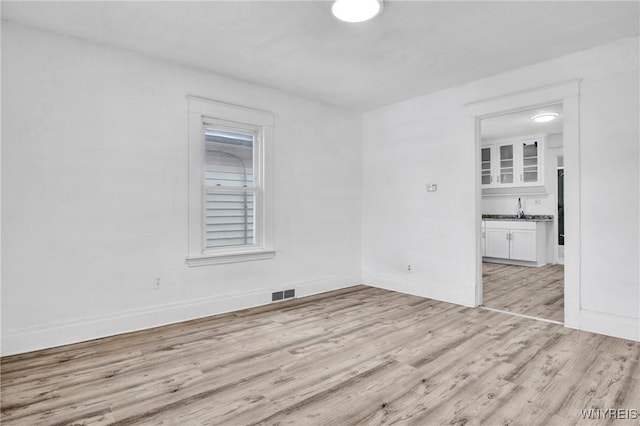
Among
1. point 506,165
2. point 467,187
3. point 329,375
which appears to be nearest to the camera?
point 329,375

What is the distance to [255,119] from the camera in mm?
4234

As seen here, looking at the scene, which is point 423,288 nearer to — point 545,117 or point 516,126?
point 545,117

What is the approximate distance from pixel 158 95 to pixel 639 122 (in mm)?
4401

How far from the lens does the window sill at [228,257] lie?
148 inches

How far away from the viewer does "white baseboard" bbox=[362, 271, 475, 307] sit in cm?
422

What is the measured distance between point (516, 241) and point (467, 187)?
12.0 feet

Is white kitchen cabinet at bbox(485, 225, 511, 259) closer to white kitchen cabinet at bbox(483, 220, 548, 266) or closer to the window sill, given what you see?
white kitchen cabinet at bbox(483, 220, 548, 266)

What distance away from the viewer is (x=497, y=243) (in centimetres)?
736

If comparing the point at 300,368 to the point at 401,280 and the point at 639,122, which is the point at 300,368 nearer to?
the point at 401,280

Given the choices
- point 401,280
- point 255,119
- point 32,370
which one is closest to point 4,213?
point 32,370

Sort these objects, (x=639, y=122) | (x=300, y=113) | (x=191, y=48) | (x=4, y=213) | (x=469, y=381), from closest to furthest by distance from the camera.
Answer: (x=469, y=381), (x=4, y=213), (x=639, y=122), (x=191, y=48), (x=300, y=113)

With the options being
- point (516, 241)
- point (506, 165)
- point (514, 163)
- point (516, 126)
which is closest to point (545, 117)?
point (516, 126)

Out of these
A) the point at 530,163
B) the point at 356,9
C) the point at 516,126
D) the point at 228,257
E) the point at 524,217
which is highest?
the point at 516,126

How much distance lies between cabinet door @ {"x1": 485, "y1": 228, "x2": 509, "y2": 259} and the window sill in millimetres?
5142
